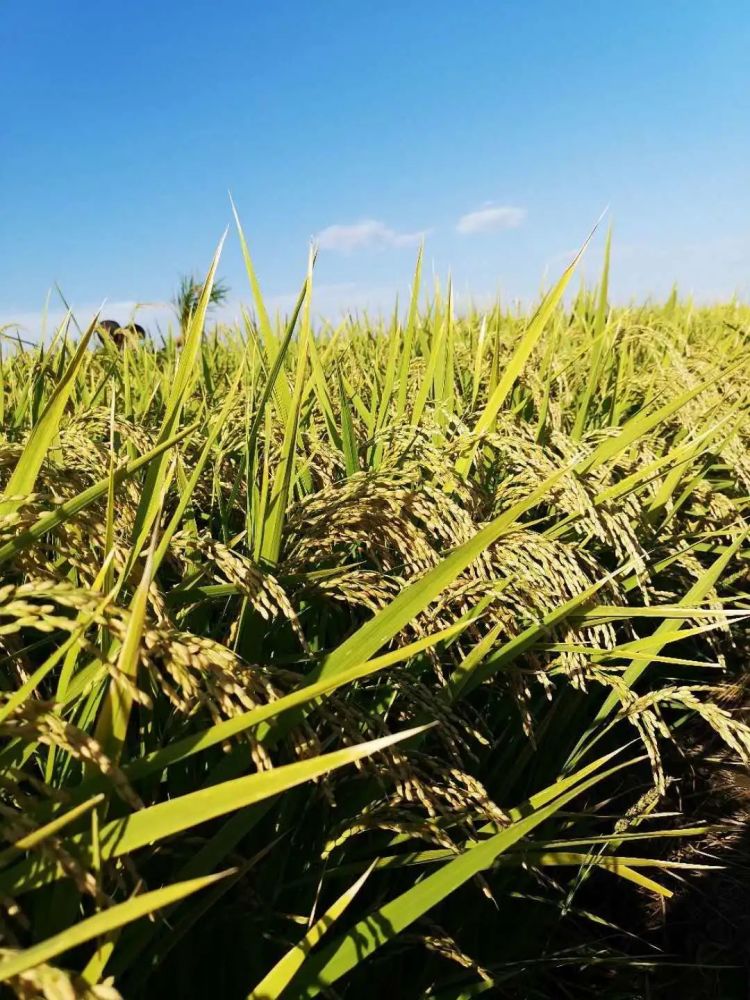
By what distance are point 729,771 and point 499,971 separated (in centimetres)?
107

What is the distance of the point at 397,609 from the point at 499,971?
35.5 inches

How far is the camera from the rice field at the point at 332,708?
693mm

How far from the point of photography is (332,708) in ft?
3.36

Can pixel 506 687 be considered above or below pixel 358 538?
Answer: below

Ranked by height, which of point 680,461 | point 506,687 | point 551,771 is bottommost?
point 551,771

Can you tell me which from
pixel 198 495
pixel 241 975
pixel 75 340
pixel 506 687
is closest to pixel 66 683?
pixel 241 975

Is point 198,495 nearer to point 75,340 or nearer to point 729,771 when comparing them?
point 75,340

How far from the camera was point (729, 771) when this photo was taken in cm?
224

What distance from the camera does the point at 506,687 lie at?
4.99 ft

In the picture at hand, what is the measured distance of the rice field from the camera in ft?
2.27

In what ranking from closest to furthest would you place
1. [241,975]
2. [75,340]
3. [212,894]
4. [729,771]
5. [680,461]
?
[212,894] → [241,975] → [680,461] → [729,771] → [75,340]

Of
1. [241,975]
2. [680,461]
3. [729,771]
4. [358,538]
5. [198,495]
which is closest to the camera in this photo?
[241,975]

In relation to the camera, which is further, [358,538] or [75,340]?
[75,340]

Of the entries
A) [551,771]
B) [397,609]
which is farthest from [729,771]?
[397,609]
